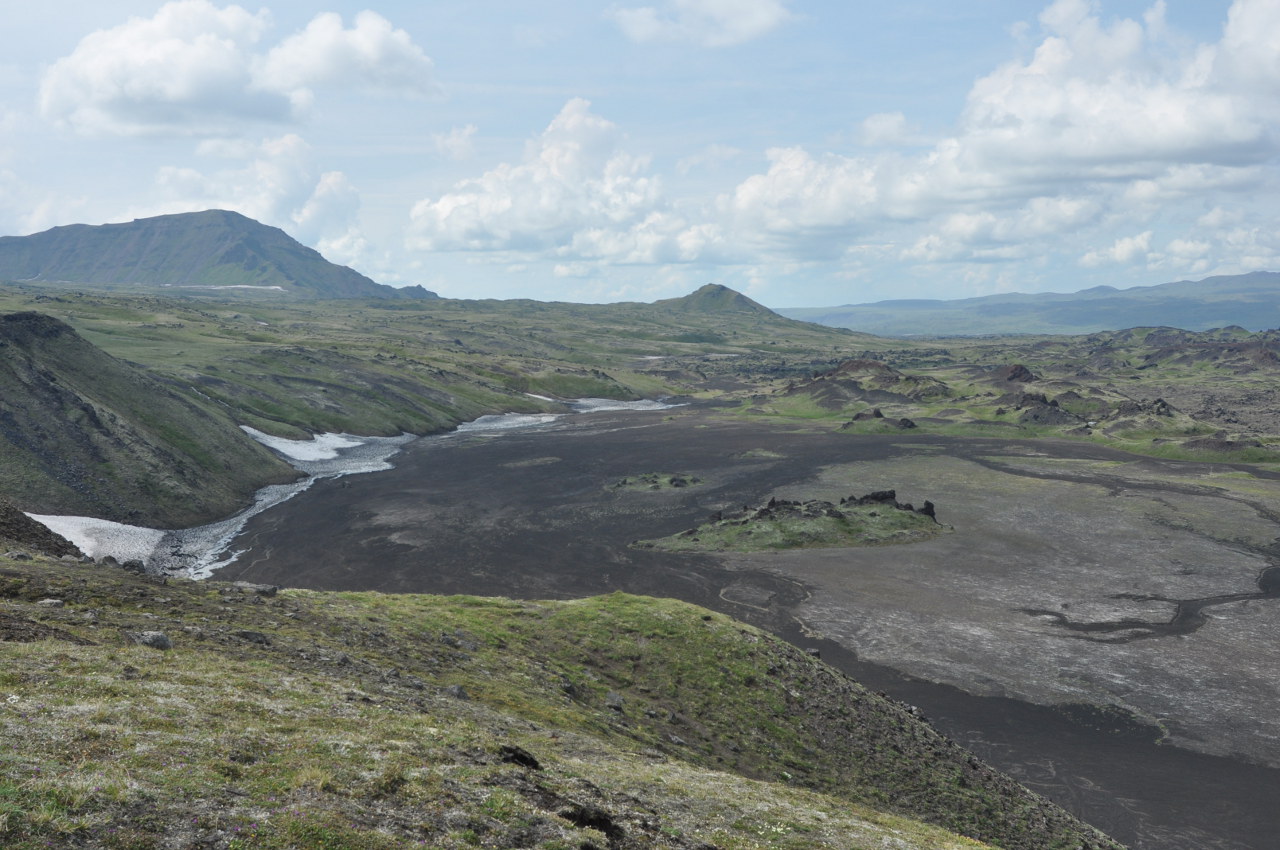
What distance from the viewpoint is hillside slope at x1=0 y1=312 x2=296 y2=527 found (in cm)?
8075

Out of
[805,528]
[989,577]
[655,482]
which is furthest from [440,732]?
[655,482]

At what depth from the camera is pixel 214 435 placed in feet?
360

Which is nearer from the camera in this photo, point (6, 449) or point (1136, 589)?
point (1136, 589)

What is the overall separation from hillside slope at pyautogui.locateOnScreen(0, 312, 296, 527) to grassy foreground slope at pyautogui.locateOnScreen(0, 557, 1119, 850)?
2232 inches

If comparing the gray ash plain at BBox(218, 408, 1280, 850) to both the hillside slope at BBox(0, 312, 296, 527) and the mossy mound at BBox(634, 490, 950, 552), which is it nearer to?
the mossy mound at BBox(634, 490, 950, 552)

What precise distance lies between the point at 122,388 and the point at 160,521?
123ft

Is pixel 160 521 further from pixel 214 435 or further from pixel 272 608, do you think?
pixel 272 608

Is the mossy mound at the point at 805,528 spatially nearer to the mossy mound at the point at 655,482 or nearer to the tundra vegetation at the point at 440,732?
the mossy mound at the point at 655,482

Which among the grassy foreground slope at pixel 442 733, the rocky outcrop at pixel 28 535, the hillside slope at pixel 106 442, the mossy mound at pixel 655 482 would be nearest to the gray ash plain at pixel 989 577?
the mossy mound at pixel 655 482

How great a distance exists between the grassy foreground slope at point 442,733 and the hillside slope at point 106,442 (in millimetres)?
56690

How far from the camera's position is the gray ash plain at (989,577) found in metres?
42.3

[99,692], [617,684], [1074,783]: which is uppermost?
[99,692]

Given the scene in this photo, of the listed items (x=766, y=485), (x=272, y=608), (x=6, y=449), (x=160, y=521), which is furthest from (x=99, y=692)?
(x=766, y=485)

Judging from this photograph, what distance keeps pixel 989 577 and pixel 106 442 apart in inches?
4040
